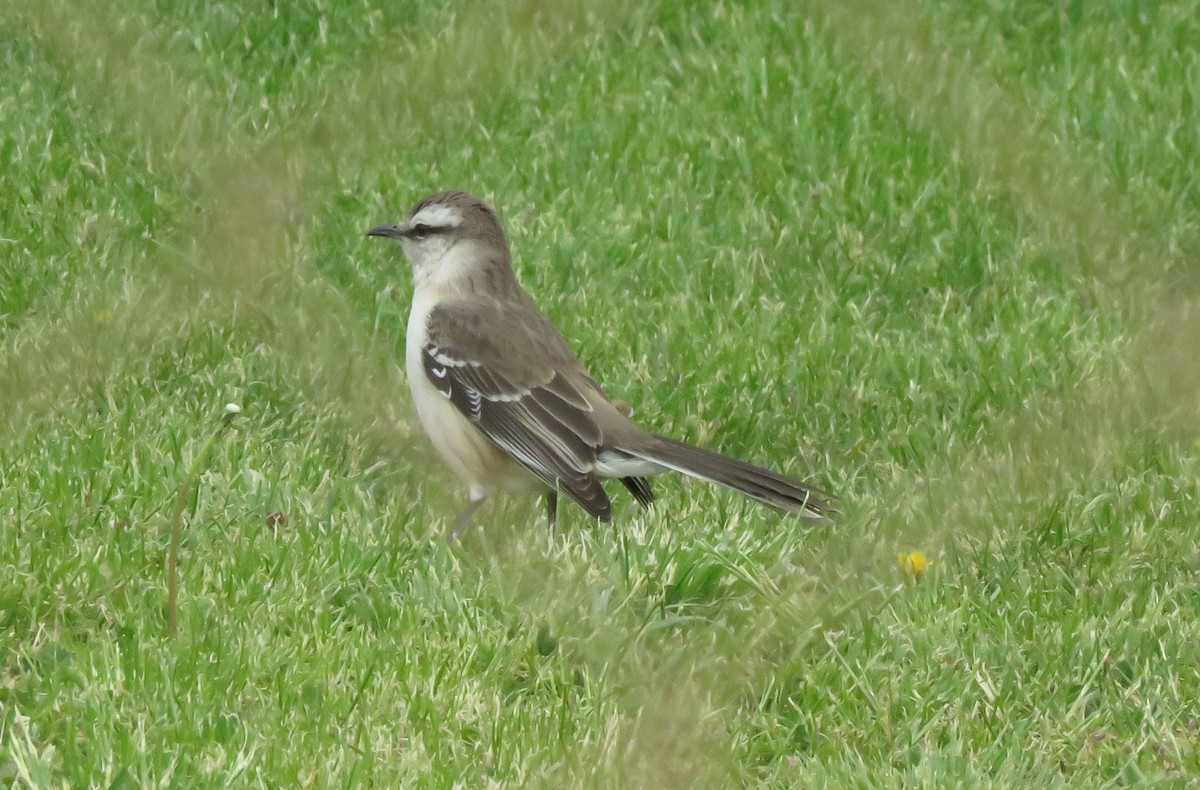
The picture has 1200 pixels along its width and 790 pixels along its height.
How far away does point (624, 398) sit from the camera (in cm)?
841

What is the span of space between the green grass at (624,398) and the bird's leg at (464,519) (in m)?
0.09

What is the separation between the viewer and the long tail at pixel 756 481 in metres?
6.46

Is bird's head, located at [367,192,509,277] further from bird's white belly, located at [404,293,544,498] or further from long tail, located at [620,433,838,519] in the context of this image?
long tail, located at [620,433,838,519]

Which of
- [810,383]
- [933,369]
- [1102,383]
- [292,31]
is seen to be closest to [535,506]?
[810,383]

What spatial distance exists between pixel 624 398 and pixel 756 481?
1.96 meters

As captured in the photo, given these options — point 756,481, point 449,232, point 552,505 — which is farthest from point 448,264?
point 756,481

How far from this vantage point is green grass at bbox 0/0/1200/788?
446 cm

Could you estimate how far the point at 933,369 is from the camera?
28.2ft

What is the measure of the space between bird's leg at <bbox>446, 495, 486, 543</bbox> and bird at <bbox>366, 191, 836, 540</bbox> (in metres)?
0.01

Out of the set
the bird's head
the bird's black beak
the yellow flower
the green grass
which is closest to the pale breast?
the green grass

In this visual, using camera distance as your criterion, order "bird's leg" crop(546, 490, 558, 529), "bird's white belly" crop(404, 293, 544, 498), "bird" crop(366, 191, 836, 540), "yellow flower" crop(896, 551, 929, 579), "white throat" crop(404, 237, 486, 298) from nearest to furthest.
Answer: "yellow flower" crop(896, 551, 929, 579), "bird" crop(366, 191, 836, 540), "bird's leg" crop(546, 490, 558, 529), "bird's white belly" crop(404, 293, 544, 498), "white throat" crop(404, 237, 486, 298)

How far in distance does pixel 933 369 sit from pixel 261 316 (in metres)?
3.24

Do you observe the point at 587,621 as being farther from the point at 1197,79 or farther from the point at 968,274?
the point at 1197,79

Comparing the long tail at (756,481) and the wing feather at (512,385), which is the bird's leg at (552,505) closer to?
the wing feather at (512,385)
